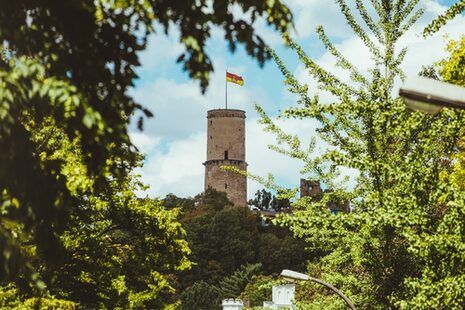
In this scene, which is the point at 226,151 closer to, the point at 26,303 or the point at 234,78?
the point at 234,78

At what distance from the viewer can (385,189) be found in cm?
1130

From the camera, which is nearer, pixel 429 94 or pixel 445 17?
pixel 429 94

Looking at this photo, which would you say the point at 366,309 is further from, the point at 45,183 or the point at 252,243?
the point at 252,243

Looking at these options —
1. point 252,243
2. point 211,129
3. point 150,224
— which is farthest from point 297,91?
point 211,129

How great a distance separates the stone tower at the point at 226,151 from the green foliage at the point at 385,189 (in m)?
106

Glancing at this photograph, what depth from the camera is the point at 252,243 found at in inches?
3634

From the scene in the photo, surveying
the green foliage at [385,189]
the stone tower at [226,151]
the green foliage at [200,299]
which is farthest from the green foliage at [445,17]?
the stone tower at [226,151]

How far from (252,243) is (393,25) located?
80.4m

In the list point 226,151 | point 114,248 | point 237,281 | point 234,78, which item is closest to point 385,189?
point 114,248

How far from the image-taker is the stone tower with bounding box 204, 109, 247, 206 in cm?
12131

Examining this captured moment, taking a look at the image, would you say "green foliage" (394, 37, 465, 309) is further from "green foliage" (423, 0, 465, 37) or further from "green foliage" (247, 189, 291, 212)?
"green foliage" (247, 189, 291, 212)

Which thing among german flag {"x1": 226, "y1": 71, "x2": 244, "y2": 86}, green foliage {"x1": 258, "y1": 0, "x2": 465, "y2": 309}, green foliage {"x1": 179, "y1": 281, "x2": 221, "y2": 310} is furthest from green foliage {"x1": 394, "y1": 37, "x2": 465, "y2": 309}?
german flag {"x1": 226, "y1": 71, "x2": 244, "y2": 86}

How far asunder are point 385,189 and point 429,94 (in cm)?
753

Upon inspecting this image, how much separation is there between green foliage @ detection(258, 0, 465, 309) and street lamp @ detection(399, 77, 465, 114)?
519 cm
